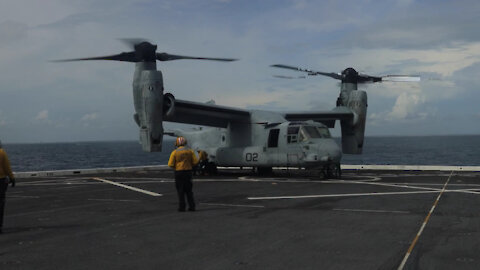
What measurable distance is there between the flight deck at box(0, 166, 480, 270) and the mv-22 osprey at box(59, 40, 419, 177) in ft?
22.9

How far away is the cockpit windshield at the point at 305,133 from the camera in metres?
22.3

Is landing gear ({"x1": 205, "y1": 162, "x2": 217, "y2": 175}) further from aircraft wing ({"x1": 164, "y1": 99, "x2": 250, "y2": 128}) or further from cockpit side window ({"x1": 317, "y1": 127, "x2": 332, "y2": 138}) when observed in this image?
cockpit side window ({"x1": 317, "y1": 127, "x2": 332, "y2": 138})

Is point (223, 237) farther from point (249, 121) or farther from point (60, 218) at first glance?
point (249, 121)

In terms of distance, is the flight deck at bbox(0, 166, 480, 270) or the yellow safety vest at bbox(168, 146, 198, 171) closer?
the flight deck at bbox(0, 166, 480, 270)

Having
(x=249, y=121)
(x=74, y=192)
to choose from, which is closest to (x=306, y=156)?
(x=249, y=121)

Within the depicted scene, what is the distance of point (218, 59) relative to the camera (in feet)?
78.2

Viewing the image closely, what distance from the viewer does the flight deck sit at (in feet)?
21.2

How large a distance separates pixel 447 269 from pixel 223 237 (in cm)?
373

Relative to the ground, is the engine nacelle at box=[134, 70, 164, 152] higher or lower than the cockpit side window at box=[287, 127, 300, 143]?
higher

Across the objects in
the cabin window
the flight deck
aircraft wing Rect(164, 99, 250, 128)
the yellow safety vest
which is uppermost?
aircraft wing Rect(164, 99, 250, 128)

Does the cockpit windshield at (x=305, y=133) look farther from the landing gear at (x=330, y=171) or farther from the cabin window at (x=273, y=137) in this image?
the landing gear at (x=330, y=171)

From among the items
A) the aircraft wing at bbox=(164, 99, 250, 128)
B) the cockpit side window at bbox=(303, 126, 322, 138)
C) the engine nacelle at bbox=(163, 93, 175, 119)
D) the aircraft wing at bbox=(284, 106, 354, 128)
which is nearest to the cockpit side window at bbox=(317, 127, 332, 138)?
the cockpit side window at bbox=(303, 126, 322, 138)

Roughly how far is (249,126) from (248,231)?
1714 cm

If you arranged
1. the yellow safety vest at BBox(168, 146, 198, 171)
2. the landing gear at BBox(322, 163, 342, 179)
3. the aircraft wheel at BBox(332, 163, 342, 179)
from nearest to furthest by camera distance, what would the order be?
the yellow safety vest at BBox(168, 146, 198, 171) → the landing gear at BBox(322, 163, 342, 179) → the aircraft wheel at BBox(332, 163, 342, 179)
